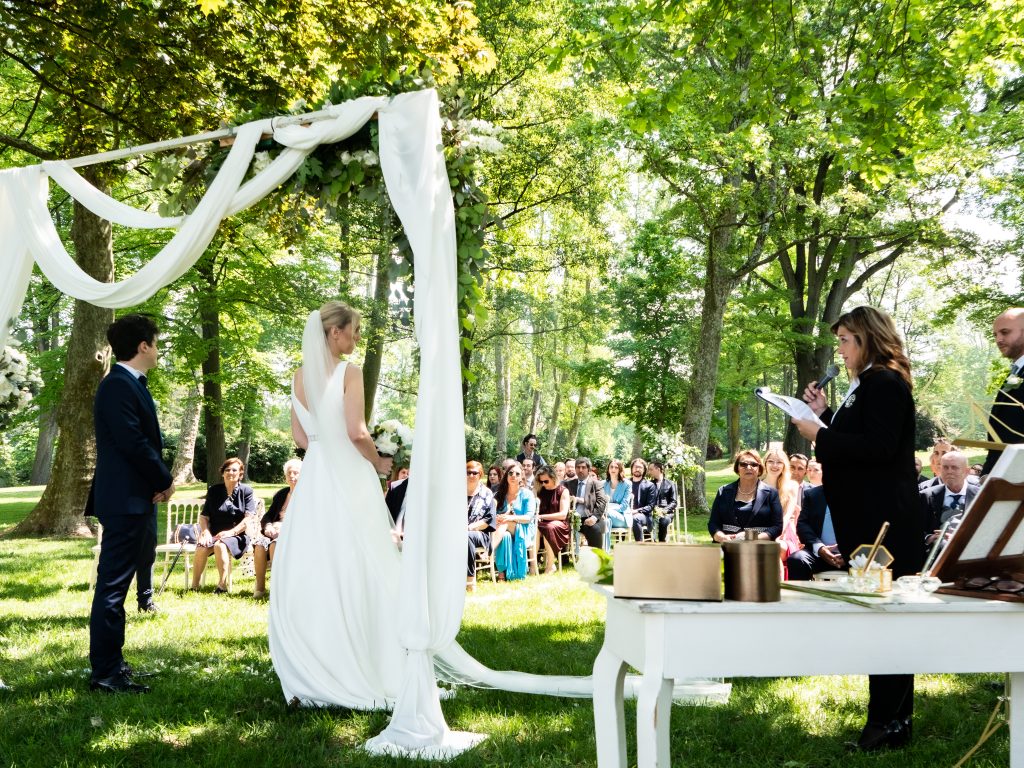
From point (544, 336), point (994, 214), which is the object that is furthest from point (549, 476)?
point (544, 336)

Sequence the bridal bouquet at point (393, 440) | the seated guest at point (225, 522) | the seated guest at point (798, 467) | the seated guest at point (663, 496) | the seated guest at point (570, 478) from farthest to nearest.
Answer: the seated guest at point (570, 478)
the seated guest at point (663, 496)
the seated guest at point (798, 467)
the seated guest at point (225, 522)
the bridal bouquet at point (393, 440)

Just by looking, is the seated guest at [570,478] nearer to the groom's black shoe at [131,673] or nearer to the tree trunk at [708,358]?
the tree trunk at [708,358]

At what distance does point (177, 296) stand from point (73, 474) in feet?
30.4

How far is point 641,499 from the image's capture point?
554 inches

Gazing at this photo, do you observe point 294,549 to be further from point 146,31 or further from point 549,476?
point 549,476

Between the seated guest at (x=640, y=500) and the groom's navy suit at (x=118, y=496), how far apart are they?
9.10m

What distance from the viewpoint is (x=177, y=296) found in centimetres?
2286

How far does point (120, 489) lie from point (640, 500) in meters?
9.76

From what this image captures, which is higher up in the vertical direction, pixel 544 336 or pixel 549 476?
pixel 544 336

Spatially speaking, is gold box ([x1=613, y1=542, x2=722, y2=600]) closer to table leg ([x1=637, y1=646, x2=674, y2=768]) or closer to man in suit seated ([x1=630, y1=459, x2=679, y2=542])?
table leg ([x1=637, y1=646, x2=674, y2=768])

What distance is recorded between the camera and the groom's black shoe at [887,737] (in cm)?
435

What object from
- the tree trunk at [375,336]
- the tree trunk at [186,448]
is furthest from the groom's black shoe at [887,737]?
the tree trunk at [186,448]

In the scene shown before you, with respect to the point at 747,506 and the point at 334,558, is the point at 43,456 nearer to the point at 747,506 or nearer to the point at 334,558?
the point at 747,506

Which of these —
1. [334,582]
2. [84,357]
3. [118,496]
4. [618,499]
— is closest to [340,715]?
[334,582]
